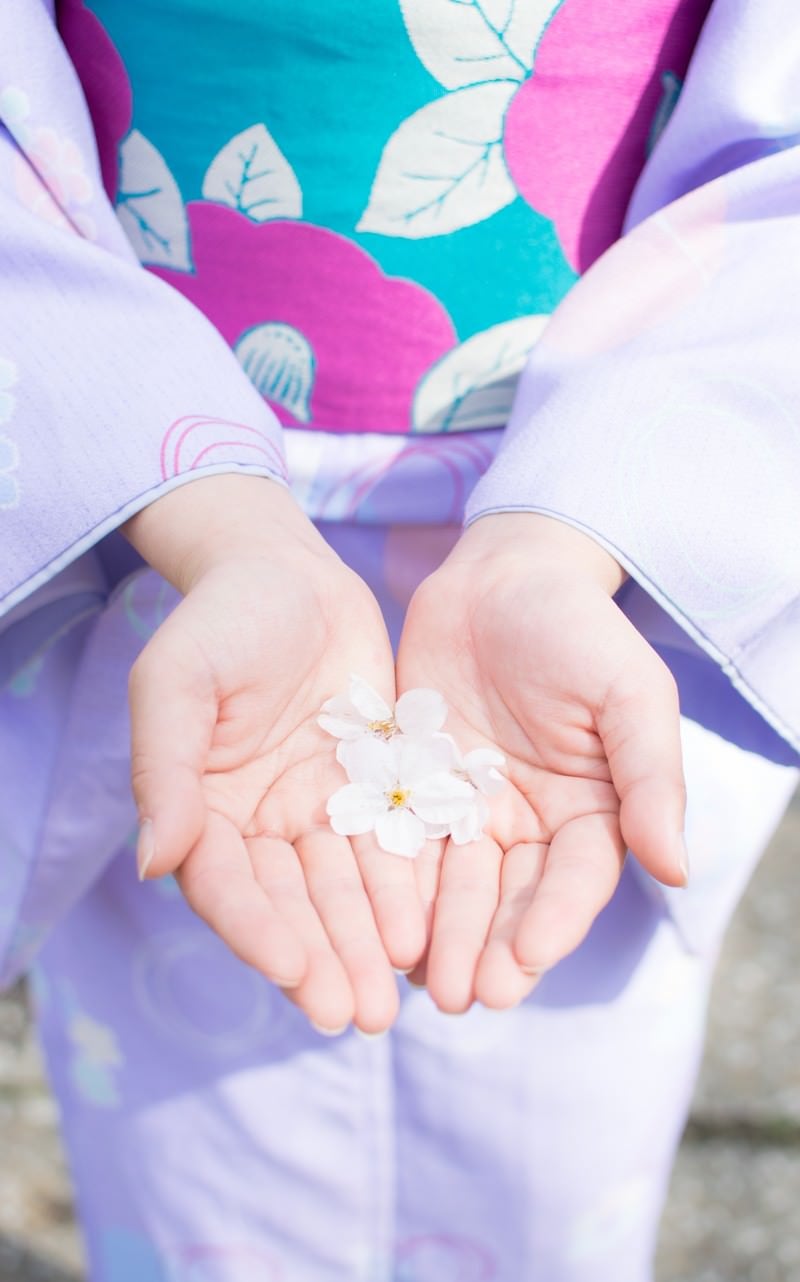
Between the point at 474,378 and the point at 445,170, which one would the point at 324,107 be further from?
the point at 474,378

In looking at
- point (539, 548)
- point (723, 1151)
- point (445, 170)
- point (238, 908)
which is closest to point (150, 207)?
point (445, 170)

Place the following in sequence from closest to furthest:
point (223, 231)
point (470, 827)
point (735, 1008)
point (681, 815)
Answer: point (681, 815), point (470, 827), point (223, 231), point (735, 1008)

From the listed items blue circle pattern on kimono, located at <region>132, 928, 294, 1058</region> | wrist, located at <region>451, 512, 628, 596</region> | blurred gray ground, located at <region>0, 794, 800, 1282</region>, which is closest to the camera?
wrist, located at <region>451, 512, 628, 596</region>

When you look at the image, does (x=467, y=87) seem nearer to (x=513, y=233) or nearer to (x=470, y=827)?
(x=513, y=233)

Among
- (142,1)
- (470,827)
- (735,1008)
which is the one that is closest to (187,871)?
(470,827)

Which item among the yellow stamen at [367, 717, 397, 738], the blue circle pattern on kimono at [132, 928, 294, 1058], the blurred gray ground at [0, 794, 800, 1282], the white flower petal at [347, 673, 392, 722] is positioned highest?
the white flower petal at [347, 673, 392, 722]

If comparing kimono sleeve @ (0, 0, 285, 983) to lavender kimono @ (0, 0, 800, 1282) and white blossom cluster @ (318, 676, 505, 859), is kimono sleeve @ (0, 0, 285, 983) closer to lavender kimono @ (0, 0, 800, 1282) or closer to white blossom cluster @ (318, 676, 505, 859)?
lavender kimono @ (0, 0, 800, 1282)

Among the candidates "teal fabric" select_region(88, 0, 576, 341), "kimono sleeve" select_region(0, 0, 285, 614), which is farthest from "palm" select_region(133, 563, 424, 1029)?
"teal fabric" select_region(88, 0, 576, 341)
